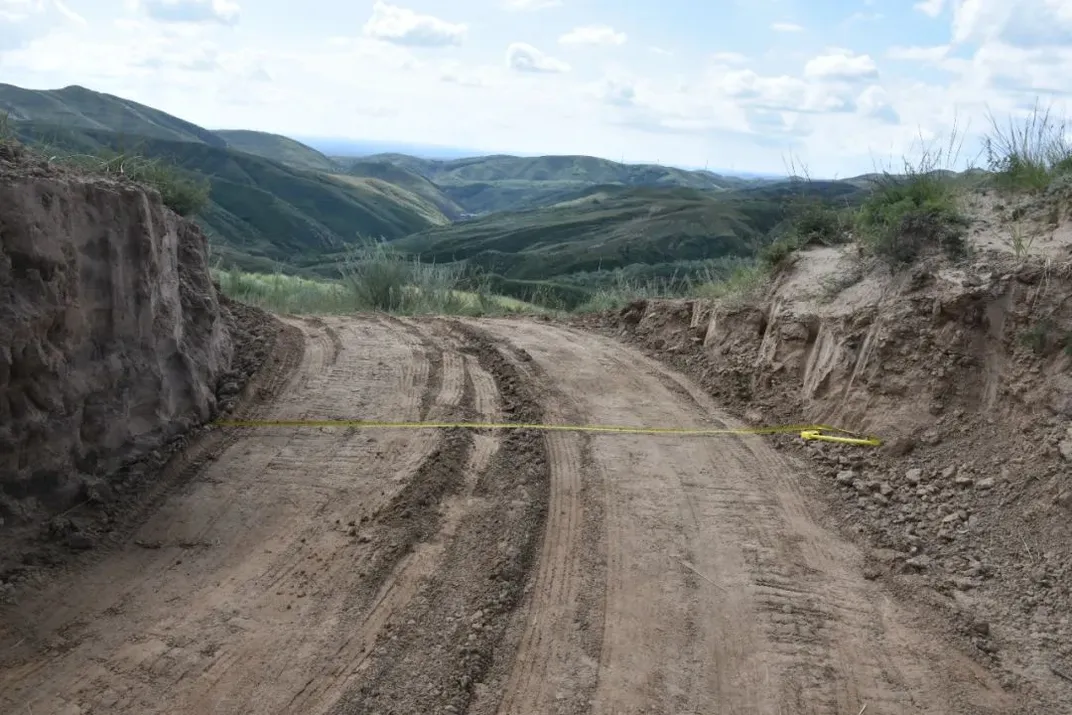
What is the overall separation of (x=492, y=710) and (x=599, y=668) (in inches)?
22.0

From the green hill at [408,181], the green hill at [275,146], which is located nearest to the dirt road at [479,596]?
the green hill at [408,181]

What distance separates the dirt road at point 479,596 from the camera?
366 centimetres

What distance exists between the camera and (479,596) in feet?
14.1

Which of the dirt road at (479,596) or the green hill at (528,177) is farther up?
the green hill at (528,177)

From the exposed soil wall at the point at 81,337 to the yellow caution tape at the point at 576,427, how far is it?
0.57 m

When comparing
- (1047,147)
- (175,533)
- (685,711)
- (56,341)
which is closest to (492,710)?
(685,711)

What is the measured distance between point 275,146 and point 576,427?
351ft

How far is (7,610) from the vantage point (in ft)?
13.2

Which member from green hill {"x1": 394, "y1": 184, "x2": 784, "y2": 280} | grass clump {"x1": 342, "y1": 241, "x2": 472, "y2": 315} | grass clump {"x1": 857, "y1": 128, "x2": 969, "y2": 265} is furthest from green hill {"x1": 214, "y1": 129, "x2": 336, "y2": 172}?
grass clump {"x1": 857, "y1": 128, "x2": 969, "y2": 265}

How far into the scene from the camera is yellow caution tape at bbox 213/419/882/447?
6402 mm

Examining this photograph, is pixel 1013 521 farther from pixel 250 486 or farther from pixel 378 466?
pixel 250 486

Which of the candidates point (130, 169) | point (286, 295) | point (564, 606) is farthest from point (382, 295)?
point (564, 606)

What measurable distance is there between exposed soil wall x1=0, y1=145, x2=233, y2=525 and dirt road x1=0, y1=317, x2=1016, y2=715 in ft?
1.74

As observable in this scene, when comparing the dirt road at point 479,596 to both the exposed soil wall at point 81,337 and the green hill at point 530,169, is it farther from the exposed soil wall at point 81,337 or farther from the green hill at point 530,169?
the green hill at point 530,169
